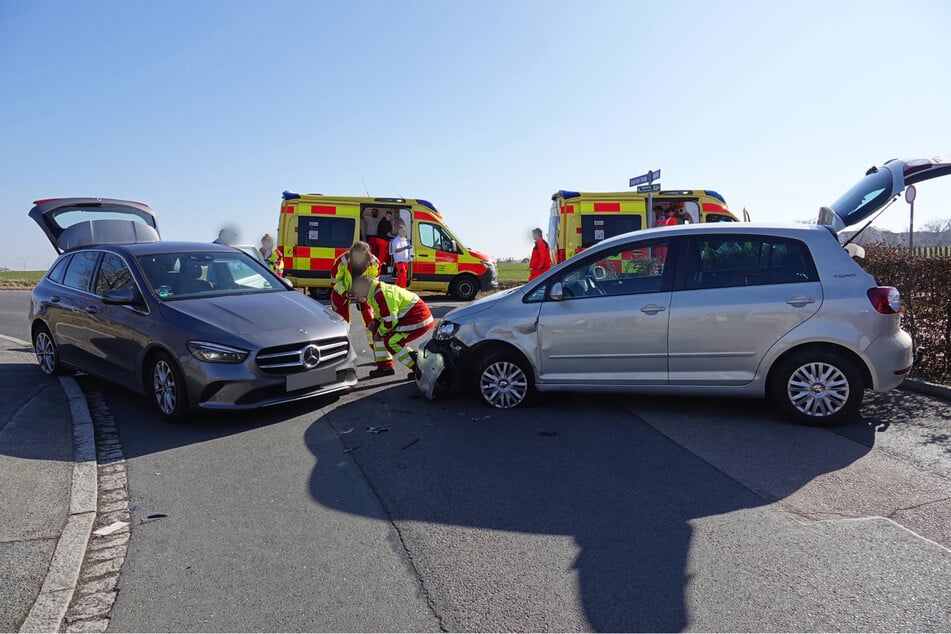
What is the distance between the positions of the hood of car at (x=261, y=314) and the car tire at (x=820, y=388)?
3.99m

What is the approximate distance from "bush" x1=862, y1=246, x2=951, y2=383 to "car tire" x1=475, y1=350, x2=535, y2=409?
161 inches

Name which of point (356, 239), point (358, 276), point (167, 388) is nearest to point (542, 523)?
point (167, 388)

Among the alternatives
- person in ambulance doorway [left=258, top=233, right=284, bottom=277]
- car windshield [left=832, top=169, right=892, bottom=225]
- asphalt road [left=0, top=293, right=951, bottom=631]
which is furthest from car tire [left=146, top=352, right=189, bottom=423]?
person in ambulance doorway [left=258, top=233, right=284, bottom=277]

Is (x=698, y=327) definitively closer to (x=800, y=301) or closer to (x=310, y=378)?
(x=800, y=301)

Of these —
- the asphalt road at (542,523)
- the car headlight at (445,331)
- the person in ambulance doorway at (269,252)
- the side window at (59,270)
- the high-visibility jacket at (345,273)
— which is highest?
the person in ambulance doorway at (269,252)

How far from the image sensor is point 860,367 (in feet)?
18.5

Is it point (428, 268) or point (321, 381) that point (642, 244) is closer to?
point (321, 381)

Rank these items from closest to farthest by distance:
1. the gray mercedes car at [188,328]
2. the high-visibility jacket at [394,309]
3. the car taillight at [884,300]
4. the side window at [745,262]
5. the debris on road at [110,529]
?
the debris on road at [110,529] → the car taillight at [884,300] → the side window at [745,262] → the gray mercedes car at [188,328] → the high-visibility jacket at [394,309]

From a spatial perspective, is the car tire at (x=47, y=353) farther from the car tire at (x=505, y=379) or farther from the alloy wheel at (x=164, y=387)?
the car tire at (x=505, y=379)

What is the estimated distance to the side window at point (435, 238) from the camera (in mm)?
17641

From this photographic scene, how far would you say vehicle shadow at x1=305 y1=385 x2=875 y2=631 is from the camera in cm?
321

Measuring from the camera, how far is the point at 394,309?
7.48 m

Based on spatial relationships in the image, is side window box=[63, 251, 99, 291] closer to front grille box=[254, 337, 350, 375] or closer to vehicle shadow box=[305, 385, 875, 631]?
front grille box=[254, 337, 350, 375]

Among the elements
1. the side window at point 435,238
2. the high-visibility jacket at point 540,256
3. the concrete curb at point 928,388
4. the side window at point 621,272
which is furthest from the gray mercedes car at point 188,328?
the side window at point 435,238
